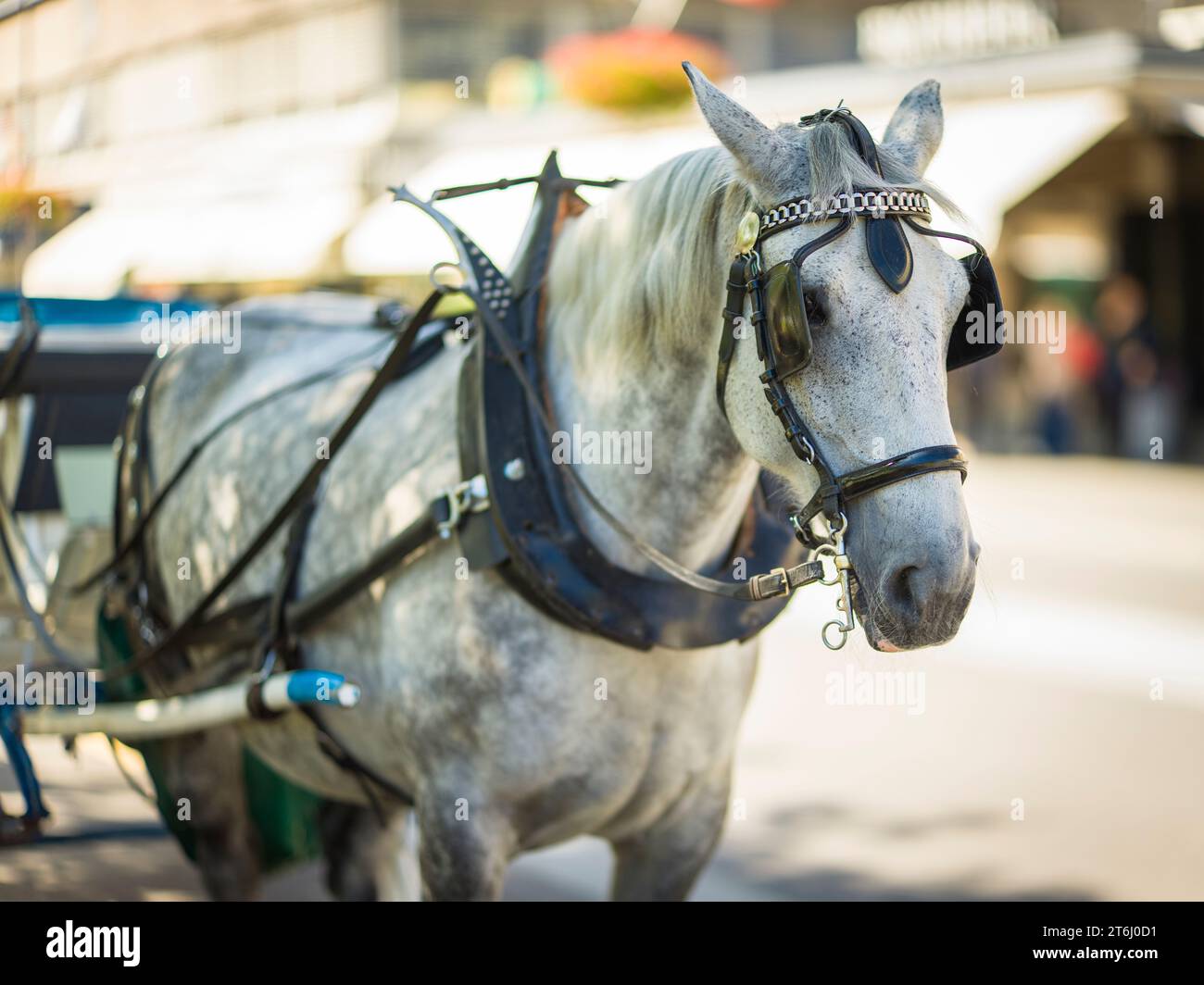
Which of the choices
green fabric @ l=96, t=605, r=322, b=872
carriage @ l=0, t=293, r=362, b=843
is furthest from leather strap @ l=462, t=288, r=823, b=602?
green fabric @ l=96, t=605, r=322, b=872

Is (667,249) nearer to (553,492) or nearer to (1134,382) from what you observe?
(553,492)

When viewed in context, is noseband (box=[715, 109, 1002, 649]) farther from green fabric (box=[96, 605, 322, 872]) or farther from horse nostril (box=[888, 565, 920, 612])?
green fabric (box=[96, 605, 322, 872])

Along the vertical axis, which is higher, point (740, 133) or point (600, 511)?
point (740, 133)

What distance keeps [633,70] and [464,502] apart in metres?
13.2

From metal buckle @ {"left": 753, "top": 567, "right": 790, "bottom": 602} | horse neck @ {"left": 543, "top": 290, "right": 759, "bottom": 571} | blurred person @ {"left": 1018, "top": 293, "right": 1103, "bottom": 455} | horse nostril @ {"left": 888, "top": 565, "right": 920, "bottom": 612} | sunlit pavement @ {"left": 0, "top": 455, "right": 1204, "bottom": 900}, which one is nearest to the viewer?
horse nostril @ {"left": 888, "top": 565, "right": 920, "bottom": 612}

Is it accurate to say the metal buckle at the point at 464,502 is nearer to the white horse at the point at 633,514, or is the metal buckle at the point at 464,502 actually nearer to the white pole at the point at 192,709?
the white horse at the point at 633,514

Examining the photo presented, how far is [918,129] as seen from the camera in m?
2.27

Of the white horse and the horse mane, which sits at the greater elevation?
the horse mane

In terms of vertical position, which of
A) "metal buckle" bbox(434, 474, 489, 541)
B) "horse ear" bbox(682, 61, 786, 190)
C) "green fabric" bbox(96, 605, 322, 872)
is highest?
"horse ear" bbox(682, 61, 786, 190)

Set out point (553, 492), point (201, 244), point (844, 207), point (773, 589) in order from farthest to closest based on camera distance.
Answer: point (201, 244)
point (553, 492)
point (773, 589)
point (844, 207)

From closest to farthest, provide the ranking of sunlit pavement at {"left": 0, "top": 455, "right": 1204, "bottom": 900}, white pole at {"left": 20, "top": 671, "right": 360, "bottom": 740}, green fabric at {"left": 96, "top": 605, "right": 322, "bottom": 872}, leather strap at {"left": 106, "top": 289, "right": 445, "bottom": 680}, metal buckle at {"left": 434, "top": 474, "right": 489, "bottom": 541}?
metal buckle at {"left": 434, "top": 474, "right": 489, "bottom": 541} < white pole at {"left": 20, "top": 671, "right": 360, "bottom": 740} < leather strap at {"left": 106, "top": 289, "right": 445, "bottom": 680} < green fabric at {"left": 96, "top": 605, "right": 322, "bottom": 872} < sunlit pavement at {"left": 0, "top": 455, "right": 1204, "bottom": 900}

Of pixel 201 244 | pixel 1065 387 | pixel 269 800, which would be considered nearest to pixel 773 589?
pixel 269 800

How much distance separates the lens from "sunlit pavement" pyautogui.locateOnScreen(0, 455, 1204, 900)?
4461mm

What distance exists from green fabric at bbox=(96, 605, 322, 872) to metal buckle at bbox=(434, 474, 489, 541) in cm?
174
